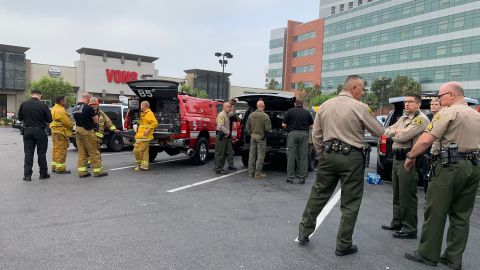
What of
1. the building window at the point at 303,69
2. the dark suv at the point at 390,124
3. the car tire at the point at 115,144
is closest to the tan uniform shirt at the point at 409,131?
the dark suv at the point at 390,124

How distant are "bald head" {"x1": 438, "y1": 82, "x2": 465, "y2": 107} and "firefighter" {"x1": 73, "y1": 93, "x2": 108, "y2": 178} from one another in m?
6.69

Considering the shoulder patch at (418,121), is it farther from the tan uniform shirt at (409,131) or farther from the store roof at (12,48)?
the store roof at (12,48)

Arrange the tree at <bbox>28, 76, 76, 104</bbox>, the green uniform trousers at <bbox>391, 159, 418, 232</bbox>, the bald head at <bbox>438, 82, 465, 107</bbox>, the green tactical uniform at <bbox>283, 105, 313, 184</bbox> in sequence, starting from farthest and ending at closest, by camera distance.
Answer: the tree at <bbox>28, 76, 76, 104</bbox> → the green tactical uniform at <bbox>283, 105, 313, 184</bbox> → the green uniform trousers at <bbox>391, 159, 418, 232</bbox> → the bald head at <bbox>438, 82, 465, 107</bbox>

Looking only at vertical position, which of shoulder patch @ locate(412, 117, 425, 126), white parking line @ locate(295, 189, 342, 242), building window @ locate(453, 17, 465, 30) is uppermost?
building window @ locate(453, 17, 465, 30)

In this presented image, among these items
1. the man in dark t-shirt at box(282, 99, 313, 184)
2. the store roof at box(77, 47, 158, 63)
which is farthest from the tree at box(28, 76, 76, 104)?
the man in dark t-shirt at box(282, 99, 313, 184)

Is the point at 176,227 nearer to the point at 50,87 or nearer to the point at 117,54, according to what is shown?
the point at 50,87

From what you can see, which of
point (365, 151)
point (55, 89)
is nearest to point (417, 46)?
point (55, 89)

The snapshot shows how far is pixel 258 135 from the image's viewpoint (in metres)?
8.72

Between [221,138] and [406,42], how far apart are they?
62.5 metres

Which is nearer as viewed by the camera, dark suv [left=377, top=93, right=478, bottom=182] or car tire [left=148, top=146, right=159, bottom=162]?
dark suv [left=377, top=93, right=478, bottom=182]

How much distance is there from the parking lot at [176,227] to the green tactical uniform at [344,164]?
0.33 m

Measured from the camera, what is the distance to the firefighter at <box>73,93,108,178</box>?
7977 millimetres

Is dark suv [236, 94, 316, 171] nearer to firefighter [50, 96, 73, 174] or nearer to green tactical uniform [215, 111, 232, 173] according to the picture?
green tactical uniform [215, 111, 232, 173]

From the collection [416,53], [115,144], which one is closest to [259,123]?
[115,144]
